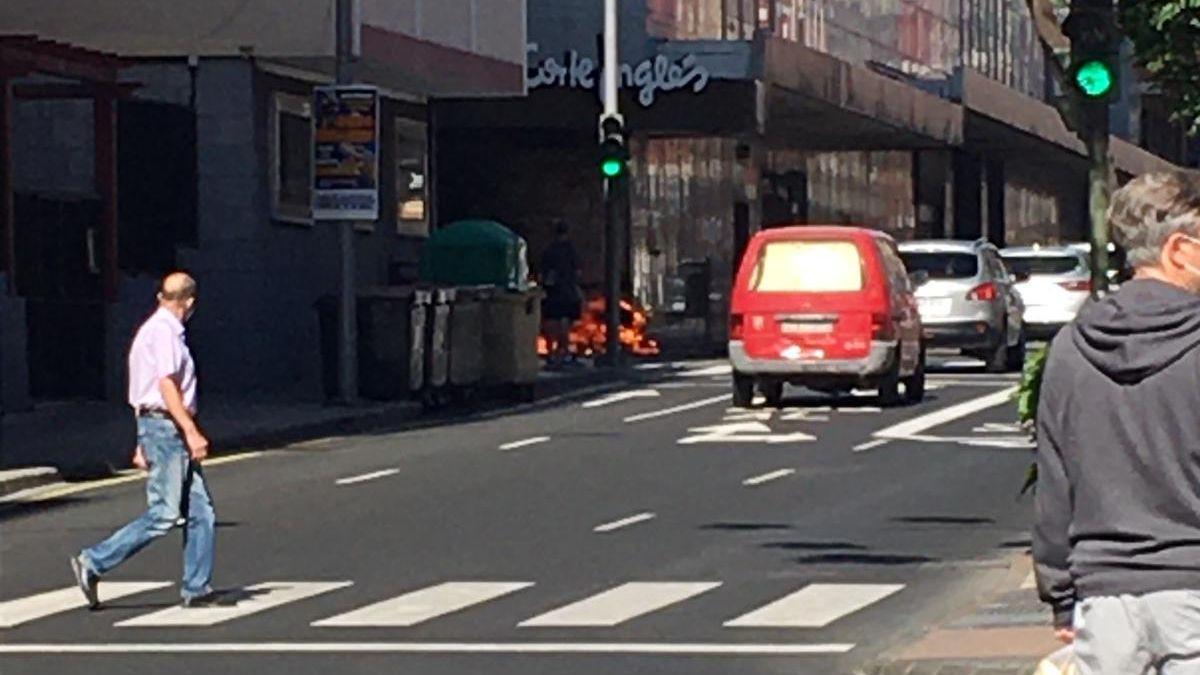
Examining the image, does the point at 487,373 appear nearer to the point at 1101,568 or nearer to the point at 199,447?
the point at 199,447

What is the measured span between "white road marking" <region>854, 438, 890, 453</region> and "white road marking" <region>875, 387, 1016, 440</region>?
1.32 ft

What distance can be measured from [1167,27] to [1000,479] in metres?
8.17

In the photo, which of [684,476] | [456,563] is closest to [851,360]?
[684,476]

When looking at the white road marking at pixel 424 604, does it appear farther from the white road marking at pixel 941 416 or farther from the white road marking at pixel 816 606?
the white road marking at pixel 941 416

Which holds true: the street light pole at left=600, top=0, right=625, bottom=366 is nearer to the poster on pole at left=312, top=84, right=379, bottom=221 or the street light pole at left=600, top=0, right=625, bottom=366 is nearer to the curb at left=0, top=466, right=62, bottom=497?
the poster on pole at left=312, top=84, right=379, bottom=221

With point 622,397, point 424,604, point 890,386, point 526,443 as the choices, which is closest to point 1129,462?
point 424,604

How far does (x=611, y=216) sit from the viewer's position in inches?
1732

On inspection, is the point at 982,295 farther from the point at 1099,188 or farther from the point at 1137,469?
the point at 1137,469

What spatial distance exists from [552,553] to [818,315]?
14.2 metres

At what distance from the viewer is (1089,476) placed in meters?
6.64

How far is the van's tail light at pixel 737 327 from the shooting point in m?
32.8

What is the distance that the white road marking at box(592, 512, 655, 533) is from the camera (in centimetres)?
2031

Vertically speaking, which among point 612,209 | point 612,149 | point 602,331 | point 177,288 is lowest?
point 602,331


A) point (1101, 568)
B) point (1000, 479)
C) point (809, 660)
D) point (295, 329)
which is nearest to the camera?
point (1101, 568)
